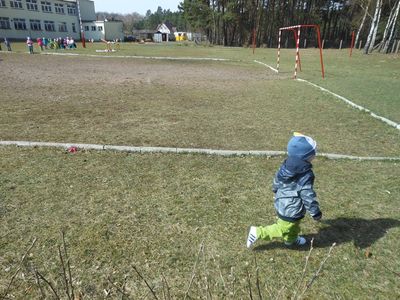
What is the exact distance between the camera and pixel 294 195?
328cm

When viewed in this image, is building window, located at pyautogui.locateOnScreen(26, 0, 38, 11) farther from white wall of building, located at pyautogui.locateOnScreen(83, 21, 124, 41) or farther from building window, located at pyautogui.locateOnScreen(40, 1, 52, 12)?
white wall of building, located at pyautogui.locateOnScreen(83, 21, 124, 41)

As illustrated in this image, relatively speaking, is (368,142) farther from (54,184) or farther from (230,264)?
(54,184)

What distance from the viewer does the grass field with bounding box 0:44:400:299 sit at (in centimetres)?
295

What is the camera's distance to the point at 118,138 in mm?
6551

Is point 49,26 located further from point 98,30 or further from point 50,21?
point 98,30

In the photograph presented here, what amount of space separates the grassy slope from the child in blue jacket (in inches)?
8.1

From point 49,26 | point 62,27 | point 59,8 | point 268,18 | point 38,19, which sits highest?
point 59,8

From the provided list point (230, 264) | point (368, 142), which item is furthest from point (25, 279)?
point (368, 142)

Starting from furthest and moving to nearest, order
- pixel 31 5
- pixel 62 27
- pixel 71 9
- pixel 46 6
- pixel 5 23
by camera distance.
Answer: pixel 71 9 < pixel 62 27 < pixel 46 6 < pixel 31 5 < pixel 5 23

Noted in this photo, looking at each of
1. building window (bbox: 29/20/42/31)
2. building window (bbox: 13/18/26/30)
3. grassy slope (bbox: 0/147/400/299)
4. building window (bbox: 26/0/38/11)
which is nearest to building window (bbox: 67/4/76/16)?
building window (bbox: 26/0/38/11)

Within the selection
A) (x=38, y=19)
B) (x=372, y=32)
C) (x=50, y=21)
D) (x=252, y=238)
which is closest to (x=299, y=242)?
(x=252, y=238)

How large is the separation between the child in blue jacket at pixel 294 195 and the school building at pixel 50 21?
55.6m

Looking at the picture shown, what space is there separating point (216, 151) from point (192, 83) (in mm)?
8549

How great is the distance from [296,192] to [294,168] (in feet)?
0.82
